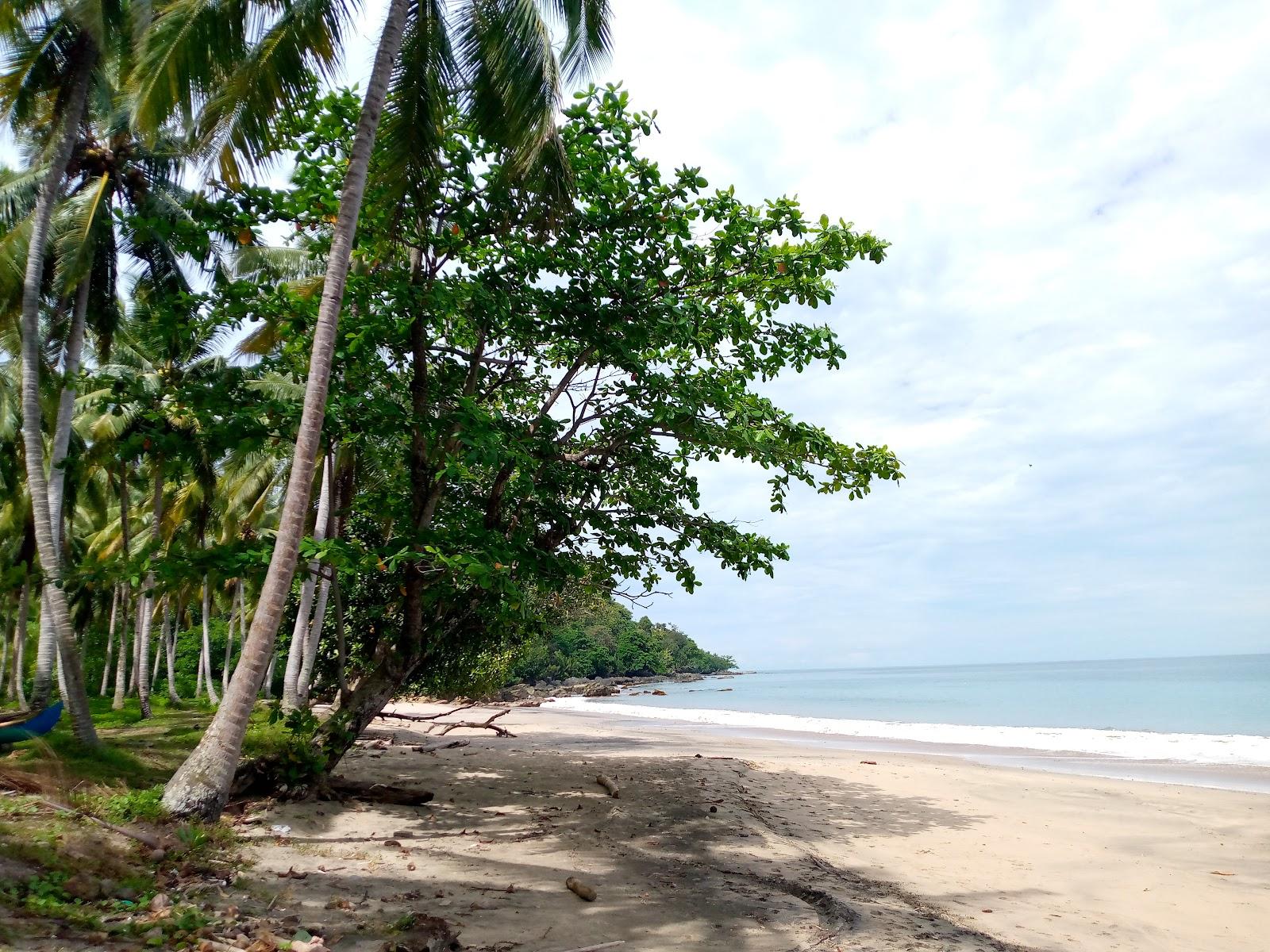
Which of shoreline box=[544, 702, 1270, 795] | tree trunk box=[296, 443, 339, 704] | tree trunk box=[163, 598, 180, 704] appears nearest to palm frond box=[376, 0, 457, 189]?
tree trunk box=[296, 443, 339, 704]

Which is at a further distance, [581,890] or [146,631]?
[146,631]

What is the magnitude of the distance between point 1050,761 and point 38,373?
19754 millimetres

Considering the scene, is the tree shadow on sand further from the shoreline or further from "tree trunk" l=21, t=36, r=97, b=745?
the shoreline

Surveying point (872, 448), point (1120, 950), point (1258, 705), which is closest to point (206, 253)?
point (872, 448)

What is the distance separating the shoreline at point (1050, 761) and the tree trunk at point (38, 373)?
51.9 ft

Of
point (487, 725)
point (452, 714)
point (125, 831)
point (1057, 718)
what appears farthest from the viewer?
point (1057, 718)

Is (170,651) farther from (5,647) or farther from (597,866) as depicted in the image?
(597,866)

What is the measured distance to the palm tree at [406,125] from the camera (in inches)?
251

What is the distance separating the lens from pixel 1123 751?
1936cm

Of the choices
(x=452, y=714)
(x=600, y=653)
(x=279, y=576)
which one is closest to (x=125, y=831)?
(x=279, y=576)

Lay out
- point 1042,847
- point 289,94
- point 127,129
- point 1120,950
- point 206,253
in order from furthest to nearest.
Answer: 1. point 127,129
2. point 1042,847
3. point 206,253
4. point 289,94
5. point 1120,950

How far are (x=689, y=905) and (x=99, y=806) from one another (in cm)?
458

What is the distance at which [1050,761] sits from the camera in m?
18.0

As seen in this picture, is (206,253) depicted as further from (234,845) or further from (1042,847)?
(1042,847)
